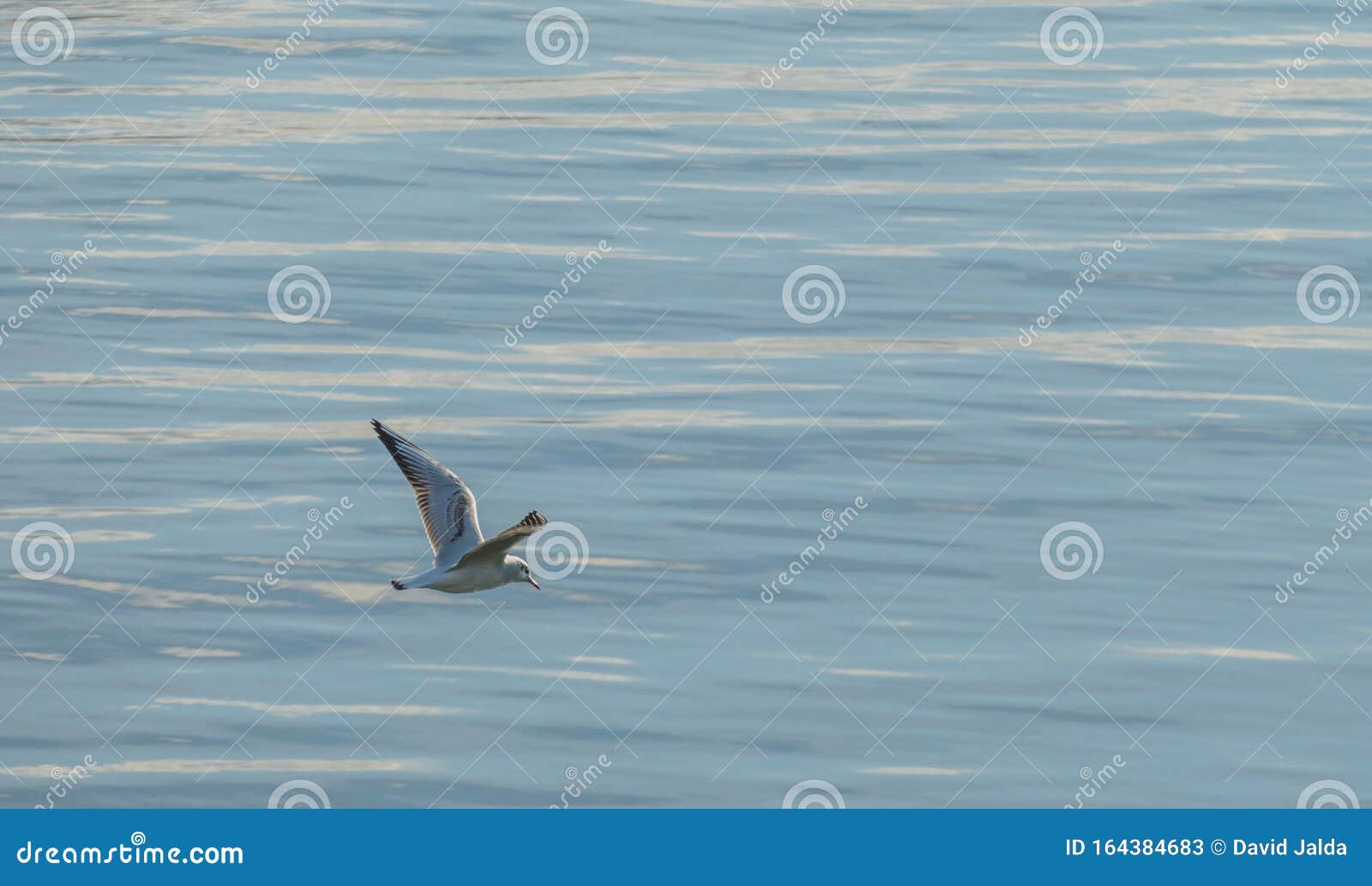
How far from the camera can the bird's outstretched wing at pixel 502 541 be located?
14355 millimetres

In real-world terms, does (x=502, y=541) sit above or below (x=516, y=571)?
below

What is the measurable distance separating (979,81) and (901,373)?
9.18m

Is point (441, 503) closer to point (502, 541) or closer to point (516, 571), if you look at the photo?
point (516, 571)

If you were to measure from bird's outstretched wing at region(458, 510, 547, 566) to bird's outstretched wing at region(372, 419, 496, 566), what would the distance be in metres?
0.21

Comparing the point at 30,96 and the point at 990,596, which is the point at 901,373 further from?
the point at 30,96

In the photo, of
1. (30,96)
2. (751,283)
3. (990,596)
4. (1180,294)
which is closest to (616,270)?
(751,283)

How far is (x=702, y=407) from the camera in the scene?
72.6ft

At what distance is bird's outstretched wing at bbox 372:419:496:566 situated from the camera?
56.1 ft

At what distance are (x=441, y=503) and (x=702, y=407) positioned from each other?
5.32 metres

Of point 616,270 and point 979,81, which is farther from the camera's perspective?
point 979,81

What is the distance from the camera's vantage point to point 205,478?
20922 mm

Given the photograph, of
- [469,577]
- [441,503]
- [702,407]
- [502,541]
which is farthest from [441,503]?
[702,407]

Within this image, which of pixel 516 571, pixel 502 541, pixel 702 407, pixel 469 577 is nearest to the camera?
pixel 502 541

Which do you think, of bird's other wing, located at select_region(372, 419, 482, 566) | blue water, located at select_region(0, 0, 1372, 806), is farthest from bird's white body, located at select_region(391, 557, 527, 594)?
blue water, located at select_region(0, 0, 1372, 806)
